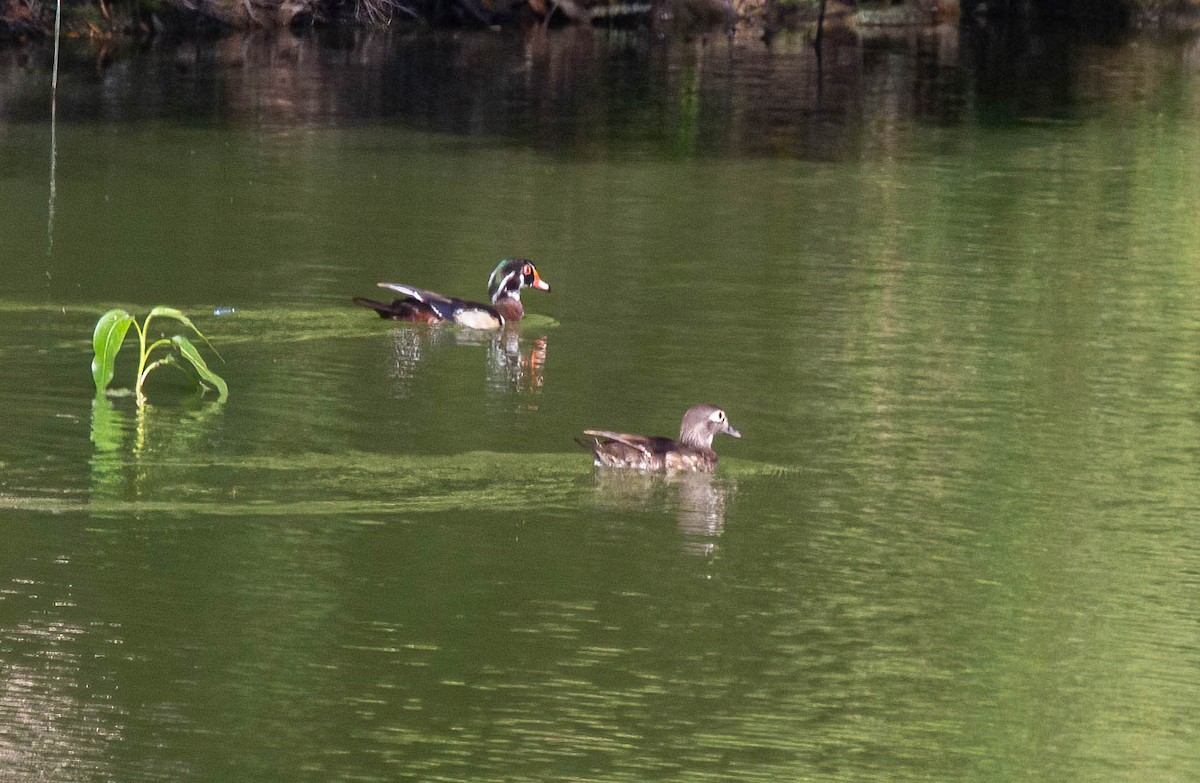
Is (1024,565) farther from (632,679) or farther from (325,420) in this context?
(325,420)

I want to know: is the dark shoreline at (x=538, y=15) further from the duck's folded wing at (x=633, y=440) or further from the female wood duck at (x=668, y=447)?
the duck's folded wing at (x=633, y=440)

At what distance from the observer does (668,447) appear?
9367mm

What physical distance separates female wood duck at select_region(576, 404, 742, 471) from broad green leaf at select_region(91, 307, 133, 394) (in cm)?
236

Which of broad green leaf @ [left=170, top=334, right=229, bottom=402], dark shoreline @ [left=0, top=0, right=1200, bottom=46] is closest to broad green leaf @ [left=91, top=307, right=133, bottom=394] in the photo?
broad green leaf @ [left=170, top=334, right=229, bottom=402]

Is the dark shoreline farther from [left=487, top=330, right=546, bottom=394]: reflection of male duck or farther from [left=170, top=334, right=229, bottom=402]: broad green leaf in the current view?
[left=170, top=334, right=229, bottom=402]: broad green leaf

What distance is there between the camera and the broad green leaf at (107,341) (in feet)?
34.5

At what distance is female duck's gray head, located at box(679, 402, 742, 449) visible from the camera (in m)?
9.48

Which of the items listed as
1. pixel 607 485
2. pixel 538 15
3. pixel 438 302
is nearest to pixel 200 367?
pixel 607 485

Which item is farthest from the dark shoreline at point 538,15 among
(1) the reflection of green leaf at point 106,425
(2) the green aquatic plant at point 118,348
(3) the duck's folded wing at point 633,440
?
(3) the duck's folded wing at point 633,440

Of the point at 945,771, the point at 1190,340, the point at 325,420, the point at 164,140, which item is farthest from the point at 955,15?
Answer: the point at 945,771

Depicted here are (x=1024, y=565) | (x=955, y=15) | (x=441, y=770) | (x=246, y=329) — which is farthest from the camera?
(x=955, y=15)

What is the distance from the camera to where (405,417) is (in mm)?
10523

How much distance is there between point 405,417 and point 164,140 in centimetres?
1242

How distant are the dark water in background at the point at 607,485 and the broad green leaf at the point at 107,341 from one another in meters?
0.14
